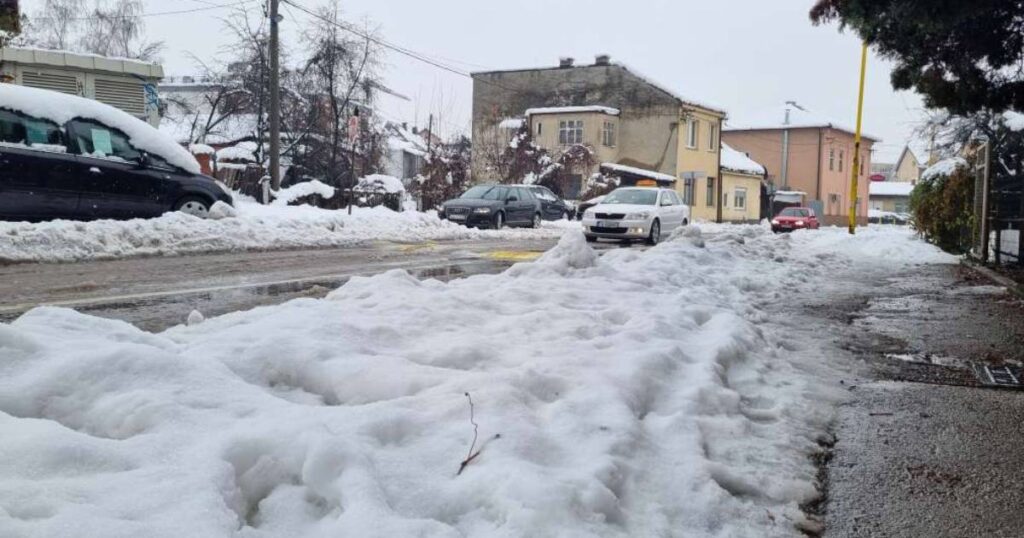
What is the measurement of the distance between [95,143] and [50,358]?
9794 millimetres

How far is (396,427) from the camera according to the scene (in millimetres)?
2916

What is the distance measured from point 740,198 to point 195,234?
1765 inches

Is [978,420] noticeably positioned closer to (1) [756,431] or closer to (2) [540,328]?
(1) [756,431]

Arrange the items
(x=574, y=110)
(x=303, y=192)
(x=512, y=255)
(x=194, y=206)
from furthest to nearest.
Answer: (x=574, y=110)
(x=303, y=192)
(x=512, y=255)
(x=194, y=206)

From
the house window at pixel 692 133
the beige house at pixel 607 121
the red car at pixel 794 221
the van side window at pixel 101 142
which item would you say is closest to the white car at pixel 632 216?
the van side window at pixel 101 142

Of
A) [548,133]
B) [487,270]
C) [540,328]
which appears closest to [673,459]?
[540,328]

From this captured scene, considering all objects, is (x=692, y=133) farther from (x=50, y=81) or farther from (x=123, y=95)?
(x=50, y=81)

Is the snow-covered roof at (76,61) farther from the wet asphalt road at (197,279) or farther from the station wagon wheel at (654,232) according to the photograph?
the station wagon wheel at (654,232)

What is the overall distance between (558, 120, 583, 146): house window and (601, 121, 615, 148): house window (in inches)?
51.0

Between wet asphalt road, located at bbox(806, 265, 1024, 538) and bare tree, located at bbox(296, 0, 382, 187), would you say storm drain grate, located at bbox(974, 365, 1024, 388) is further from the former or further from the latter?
bare tree, located at bbox(296, 0, 382, 187)

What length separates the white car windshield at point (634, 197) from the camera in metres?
19.7

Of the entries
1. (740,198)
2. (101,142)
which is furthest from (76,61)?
(740,198)

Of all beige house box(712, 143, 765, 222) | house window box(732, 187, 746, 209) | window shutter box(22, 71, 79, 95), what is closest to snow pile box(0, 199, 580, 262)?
window shutter box(22, 71, 79, 95)

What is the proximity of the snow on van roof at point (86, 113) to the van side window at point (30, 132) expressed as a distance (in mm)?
96
